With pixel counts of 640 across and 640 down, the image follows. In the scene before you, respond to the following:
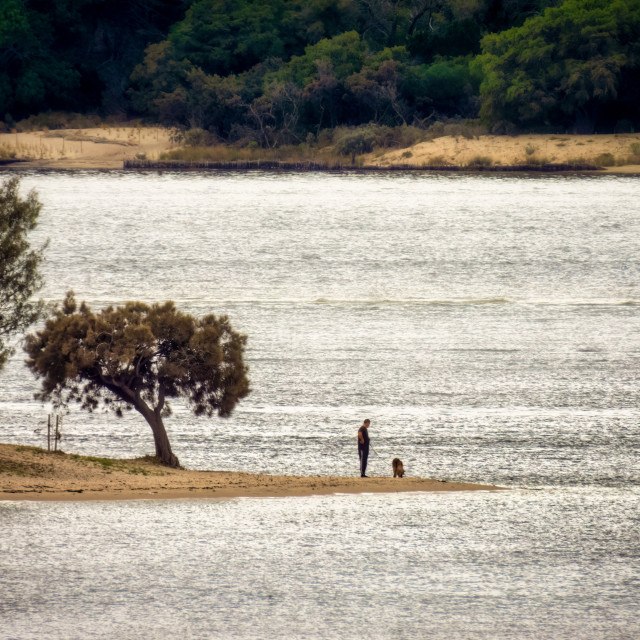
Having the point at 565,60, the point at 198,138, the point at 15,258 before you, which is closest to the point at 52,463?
the point at 15,258

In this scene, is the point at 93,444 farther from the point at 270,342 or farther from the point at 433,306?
the point at 433,306

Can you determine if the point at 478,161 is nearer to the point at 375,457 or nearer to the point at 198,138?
the point at 198,138

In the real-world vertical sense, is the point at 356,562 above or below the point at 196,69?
below

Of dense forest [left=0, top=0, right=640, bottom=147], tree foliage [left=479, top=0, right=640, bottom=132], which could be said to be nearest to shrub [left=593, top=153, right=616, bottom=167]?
dense forest [left=0, top=0, right=640, bottom=147]

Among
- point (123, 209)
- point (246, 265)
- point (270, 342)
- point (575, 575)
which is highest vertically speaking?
point (123, 209)

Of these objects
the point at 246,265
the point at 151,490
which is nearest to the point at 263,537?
the point at 151,490

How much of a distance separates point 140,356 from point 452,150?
4114 inches

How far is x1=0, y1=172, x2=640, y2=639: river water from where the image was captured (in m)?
19.2

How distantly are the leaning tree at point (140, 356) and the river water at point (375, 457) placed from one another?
103 inches

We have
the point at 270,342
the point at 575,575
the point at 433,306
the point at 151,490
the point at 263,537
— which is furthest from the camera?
the point at 433,306

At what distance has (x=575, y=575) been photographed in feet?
69.0

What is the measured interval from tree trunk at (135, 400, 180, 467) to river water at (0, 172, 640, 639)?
173cm

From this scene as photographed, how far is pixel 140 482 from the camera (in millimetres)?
26344

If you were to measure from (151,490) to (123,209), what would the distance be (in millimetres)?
91833
